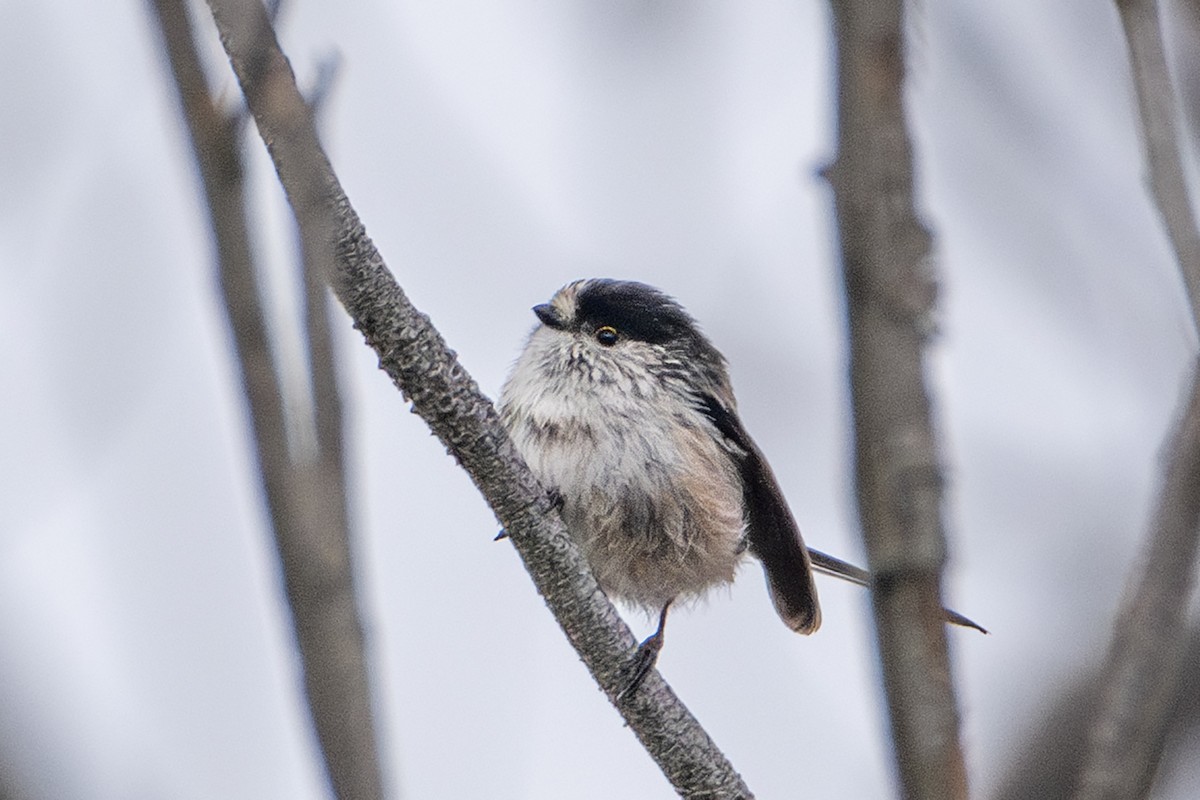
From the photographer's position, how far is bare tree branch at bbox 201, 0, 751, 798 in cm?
151

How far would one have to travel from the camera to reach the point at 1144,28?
1.53 meters

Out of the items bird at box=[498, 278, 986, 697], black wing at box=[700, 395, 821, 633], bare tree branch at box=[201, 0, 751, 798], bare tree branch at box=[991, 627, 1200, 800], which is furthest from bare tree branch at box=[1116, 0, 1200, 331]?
black wing at box=[700, 395, 821, 633]

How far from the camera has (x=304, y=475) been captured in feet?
6.52

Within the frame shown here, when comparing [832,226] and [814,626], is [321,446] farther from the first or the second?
[814,626]

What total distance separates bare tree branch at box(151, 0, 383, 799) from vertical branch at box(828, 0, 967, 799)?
66cm

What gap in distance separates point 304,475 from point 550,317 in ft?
5.19

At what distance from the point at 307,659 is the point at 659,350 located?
1.86m

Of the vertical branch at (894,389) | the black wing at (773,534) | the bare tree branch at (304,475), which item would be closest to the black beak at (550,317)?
the black wing at (773,534)

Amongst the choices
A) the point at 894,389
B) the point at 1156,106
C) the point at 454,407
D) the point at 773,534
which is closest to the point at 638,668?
the point at 454,407

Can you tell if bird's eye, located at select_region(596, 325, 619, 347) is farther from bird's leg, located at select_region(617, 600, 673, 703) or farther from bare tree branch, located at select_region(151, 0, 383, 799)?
bird's leg, located at select_region(617, 600, 673, 703)

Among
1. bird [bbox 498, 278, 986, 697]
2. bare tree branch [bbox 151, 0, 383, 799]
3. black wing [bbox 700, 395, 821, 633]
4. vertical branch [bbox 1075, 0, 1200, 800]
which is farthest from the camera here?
black wing [bbox 700, 395, 821, 633]

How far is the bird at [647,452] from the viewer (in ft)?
10.3

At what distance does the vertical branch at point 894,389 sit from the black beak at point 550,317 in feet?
6.63

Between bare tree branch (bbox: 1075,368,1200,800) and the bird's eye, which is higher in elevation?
the bird's eye
